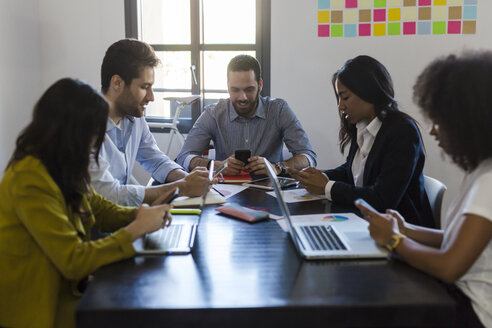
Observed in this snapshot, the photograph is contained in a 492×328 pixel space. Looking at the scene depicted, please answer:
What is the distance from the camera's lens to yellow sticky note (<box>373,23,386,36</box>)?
369 cm

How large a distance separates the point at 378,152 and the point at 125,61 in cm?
114

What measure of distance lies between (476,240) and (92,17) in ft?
12.2

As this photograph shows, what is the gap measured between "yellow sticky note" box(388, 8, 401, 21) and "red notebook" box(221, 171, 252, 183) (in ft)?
6.47

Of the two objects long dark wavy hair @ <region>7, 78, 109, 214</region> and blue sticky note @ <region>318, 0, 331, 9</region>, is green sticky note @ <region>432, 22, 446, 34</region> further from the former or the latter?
long dark wavy hair @ <region>7, 78, 109, 214</region>

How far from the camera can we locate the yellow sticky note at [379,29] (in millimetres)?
3688

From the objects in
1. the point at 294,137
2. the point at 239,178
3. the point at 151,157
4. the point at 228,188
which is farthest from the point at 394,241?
the point at 294,137

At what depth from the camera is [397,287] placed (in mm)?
1117

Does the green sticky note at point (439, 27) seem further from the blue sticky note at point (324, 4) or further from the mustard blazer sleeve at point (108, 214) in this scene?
the mustard blazer sleeve at point (108, 214)

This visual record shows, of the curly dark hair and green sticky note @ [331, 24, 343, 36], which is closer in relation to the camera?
the curly dark hair

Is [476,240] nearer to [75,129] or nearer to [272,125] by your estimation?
[75,129]

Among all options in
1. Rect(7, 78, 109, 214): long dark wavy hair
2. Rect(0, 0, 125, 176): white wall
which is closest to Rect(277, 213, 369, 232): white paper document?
Rect(7, 78, 109, 214): long dark wavy hair

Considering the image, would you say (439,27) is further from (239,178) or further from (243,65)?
(239,178)

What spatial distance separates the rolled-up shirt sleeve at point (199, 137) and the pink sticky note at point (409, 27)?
5.60 feet

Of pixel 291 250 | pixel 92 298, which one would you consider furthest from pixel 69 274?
pixel 291 250
